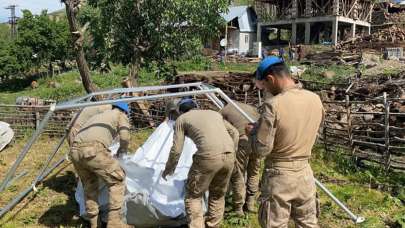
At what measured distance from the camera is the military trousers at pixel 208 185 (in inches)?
193

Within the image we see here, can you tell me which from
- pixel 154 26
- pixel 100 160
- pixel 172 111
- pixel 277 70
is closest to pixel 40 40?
pixel 154 26

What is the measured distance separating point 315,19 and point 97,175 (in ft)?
104

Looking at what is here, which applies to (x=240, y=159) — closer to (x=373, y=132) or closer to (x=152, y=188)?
(x=152, y=188)

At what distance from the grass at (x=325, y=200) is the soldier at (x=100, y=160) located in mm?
681

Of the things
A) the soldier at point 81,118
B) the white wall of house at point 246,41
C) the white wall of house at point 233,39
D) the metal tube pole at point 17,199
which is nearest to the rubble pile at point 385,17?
the white wall of house at point 246,41

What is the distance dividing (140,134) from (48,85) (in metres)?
25.9

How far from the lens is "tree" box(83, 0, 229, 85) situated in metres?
9.64

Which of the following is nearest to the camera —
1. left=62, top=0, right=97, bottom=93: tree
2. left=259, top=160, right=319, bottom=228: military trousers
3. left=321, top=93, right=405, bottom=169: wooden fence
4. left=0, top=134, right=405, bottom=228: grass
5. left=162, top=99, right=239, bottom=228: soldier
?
left=259, top=160, right=319, bottom=228: military trousers

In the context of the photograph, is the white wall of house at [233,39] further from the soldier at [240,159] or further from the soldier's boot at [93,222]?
the soldier's boot at [93,222]

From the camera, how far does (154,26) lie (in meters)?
10.1

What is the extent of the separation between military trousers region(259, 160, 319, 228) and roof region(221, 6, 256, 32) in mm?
36743

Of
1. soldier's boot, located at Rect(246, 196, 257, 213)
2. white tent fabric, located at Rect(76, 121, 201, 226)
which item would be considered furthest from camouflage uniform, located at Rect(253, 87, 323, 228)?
soldier's boot, located at Rect(246, 196, 257, 213)

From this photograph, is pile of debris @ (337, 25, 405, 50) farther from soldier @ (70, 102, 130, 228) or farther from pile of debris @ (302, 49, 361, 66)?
soldier @ (70, 102, 130, 228)

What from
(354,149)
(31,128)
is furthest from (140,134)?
(354,149)
